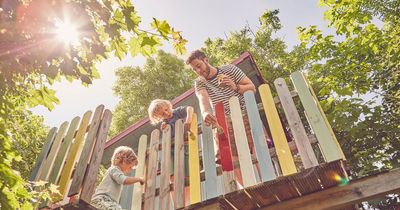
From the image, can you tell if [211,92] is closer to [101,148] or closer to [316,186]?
[101,148]

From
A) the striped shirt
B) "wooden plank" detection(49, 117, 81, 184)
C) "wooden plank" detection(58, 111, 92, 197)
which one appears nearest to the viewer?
"wooden plank" detection(58, 111, 92, 197)

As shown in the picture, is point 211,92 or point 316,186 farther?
point 211,92

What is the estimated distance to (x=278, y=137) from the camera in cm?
298

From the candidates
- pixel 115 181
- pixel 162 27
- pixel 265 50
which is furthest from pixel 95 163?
pixel 265 50

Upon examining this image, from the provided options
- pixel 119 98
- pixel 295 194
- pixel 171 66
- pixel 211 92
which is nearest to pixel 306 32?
pixel 211 92

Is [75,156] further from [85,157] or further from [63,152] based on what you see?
[85,157]

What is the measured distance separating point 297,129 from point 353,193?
69 cm

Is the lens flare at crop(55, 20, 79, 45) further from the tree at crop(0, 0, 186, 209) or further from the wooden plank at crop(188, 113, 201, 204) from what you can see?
the wooden plank at crop(188, 113, 201, 204)

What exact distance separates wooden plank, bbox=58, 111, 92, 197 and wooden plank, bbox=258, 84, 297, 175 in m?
2.35

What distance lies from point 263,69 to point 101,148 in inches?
543

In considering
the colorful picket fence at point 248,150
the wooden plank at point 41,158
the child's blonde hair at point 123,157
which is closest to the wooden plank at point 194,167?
the colorful picket fence at point 248,150

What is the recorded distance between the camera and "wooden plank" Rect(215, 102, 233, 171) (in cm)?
318

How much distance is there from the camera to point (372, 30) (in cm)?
957

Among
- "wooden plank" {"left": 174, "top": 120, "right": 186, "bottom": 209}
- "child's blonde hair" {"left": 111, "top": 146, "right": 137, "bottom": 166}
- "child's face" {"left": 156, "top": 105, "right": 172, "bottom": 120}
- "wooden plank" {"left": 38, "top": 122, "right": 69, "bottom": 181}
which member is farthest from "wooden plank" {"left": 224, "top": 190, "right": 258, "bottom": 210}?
"wooden plank" {"left": 38, "top": 122, "right": 69, "bottom": 181}
